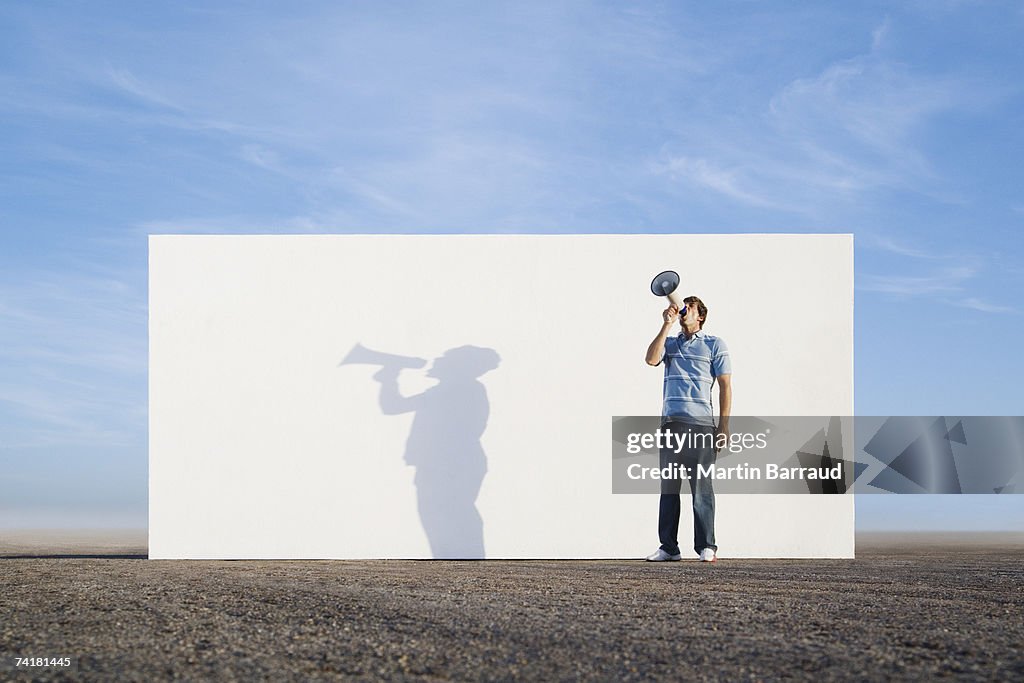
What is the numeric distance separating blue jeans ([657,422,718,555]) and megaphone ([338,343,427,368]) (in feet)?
9.10

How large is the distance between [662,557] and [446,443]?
2.57 meters

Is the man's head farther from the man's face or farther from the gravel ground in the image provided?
the gravel ground

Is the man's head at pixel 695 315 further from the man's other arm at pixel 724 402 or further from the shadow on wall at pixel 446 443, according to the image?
the shadow on wall at pixel 446 443

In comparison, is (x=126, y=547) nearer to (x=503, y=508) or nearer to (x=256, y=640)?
(x=503, y=508)

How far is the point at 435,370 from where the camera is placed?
36.3 feet

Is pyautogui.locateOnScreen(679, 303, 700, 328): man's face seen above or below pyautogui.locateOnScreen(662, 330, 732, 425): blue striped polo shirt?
above

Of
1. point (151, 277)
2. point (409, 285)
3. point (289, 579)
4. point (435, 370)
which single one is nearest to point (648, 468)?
point (435, 370)

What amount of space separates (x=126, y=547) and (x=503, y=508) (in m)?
5.91

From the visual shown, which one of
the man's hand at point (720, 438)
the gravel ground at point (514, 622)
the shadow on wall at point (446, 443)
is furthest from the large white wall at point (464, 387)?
the gravel ground at point (514, 622)

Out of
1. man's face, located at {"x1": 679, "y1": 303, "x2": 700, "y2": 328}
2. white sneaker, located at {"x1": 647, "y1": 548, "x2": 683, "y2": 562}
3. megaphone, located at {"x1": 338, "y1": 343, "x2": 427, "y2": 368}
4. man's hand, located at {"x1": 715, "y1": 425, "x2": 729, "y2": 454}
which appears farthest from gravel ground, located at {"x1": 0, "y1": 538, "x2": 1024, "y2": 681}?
man's face, located at {"x1": 679, "y1": 303, "x2": 700, "y2": 328}

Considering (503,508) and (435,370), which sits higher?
(435,370)

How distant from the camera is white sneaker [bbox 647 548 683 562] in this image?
35.3ft

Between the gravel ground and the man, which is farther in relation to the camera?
the man

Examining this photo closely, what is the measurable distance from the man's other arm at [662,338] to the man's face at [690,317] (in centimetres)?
7
